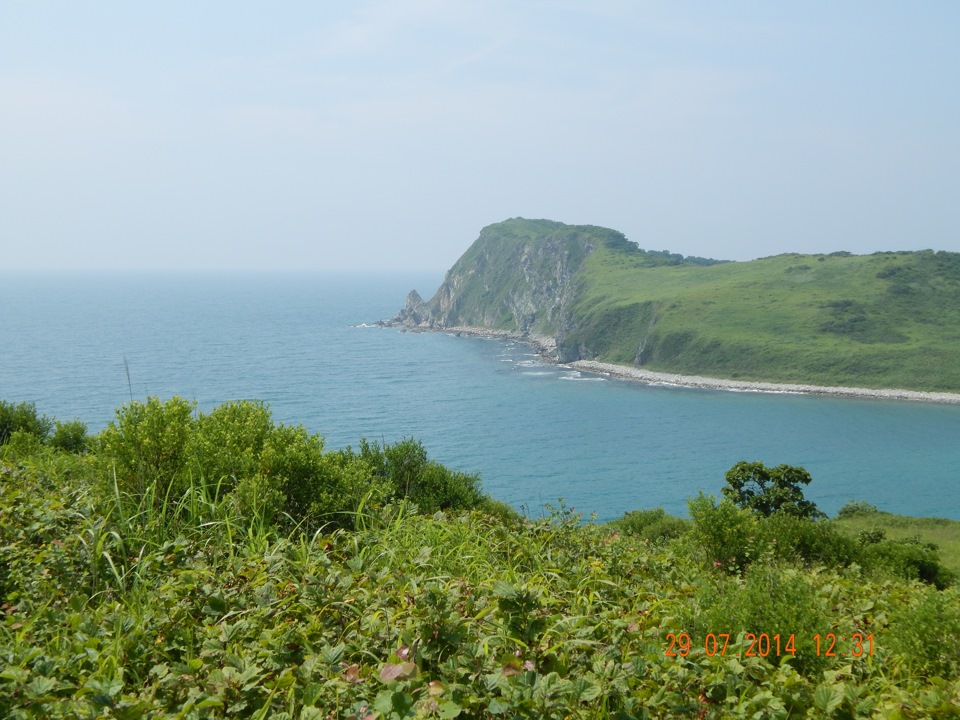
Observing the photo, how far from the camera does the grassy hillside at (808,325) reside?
144 metres

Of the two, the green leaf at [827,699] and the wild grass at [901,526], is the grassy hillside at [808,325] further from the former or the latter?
the green leaf at [827,699]

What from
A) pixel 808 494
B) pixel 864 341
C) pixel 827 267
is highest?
pixel 827 267

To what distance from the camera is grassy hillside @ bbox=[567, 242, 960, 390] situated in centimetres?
14400

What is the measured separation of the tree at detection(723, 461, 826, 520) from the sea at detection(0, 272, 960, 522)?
1982cm

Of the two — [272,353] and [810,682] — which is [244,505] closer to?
[810,682]

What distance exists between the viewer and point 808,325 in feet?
532

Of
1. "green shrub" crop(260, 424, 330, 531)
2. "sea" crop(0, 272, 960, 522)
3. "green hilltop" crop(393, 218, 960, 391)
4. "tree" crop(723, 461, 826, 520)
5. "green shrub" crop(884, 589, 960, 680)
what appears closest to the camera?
"green shrub" crop(884, 589, 960, 680)

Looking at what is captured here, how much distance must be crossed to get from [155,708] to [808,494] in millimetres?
95296

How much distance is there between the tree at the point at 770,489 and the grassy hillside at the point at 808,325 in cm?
9350

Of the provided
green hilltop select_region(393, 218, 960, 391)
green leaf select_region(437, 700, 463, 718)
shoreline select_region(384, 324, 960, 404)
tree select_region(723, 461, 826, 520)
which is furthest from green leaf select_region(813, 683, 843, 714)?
green hilltop select_region(393, 218, 960, 391)

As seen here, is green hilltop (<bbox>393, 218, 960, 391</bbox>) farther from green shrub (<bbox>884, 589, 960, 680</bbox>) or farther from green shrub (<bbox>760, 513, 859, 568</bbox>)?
green shrub (<bbox>884, 589, 960, 680</bbox>)

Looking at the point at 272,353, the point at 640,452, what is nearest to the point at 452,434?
the point at 640,452

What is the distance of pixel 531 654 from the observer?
418 cm
